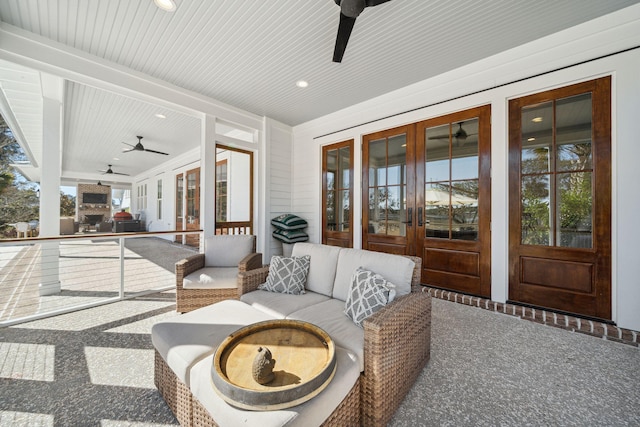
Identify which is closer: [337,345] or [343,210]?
[337,345]

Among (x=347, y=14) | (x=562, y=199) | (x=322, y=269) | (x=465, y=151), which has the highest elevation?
(x=347, y=14)

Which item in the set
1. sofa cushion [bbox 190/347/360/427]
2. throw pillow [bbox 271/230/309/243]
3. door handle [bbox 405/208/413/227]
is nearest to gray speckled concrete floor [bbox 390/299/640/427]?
sofa cushion [bbox 190/347/360/427]

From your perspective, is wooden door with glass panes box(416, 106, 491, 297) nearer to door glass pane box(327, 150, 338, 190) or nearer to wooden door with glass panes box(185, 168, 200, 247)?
door glass pane box(327, 150, 338, 190)

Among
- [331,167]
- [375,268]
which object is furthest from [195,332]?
[331,167]

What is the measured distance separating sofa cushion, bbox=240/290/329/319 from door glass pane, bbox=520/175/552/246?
2.53 meters

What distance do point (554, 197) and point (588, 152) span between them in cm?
52

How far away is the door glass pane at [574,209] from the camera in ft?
8.47

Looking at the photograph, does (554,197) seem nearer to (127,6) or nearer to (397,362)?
(397,362)

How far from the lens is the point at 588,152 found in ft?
8.48

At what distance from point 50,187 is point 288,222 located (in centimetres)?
353

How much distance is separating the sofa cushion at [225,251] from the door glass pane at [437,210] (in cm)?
264

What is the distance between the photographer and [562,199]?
2.71 meters

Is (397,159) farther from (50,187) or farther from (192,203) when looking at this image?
(192,203)

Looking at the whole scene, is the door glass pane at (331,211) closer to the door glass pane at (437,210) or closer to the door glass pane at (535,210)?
the door glass pane at (437,210)
